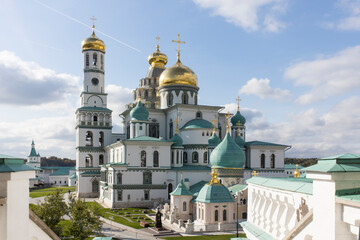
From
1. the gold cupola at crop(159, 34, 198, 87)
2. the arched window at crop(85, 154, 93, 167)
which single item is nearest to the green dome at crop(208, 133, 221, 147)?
the gold cupola at crop(159, 34, 198, 87)

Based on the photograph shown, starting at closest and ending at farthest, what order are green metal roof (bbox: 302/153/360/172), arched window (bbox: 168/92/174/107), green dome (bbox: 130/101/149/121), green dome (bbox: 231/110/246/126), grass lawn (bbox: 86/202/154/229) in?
green metal roof (bbox: 302/153/360/172) < grass lawn (bbox: 86/202/154/229) < green dome (bbox: 130/101/149/121) < arched window (bbox: 168/92/174/107) < green dome (bbox: 231/110/246/126)

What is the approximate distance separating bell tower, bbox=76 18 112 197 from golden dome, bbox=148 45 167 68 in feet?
34.1

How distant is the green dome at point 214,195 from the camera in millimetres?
25625

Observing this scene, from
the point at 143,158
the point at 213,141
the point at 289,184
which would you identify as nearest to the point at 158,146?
the point at 143,158

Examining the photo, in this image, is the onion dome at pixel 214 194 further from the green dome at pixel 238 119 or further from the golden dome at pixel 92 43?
the golden dome at pixel 92 43

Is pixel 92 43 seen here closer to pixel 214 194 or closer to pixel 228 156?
pixel 228 156

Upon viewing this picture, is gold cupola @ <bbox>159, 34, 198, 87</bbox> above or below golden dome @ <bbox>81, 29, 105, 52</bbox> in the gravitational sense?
below

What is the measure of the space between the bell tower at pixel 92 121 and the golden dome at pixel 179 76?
8.97 meters

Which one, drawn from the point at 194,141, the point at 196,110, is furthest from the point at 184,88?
the point at 194,141

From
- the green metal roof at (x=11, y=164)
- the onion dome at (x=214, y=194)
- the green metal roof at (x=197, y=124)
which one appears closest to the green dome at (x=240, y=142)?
the green metal roof at (x=197, y=124)

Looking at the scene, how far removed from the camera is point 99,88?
4616cm

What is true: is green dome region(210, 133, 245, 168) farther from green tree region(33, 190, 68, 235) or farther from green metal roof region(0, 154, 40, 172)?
green metal roof region(0, 154, 40, 172)

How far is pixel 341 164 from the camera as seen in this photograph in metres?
4.49

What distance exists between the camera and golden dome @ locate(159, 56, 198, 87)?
44.5 m
